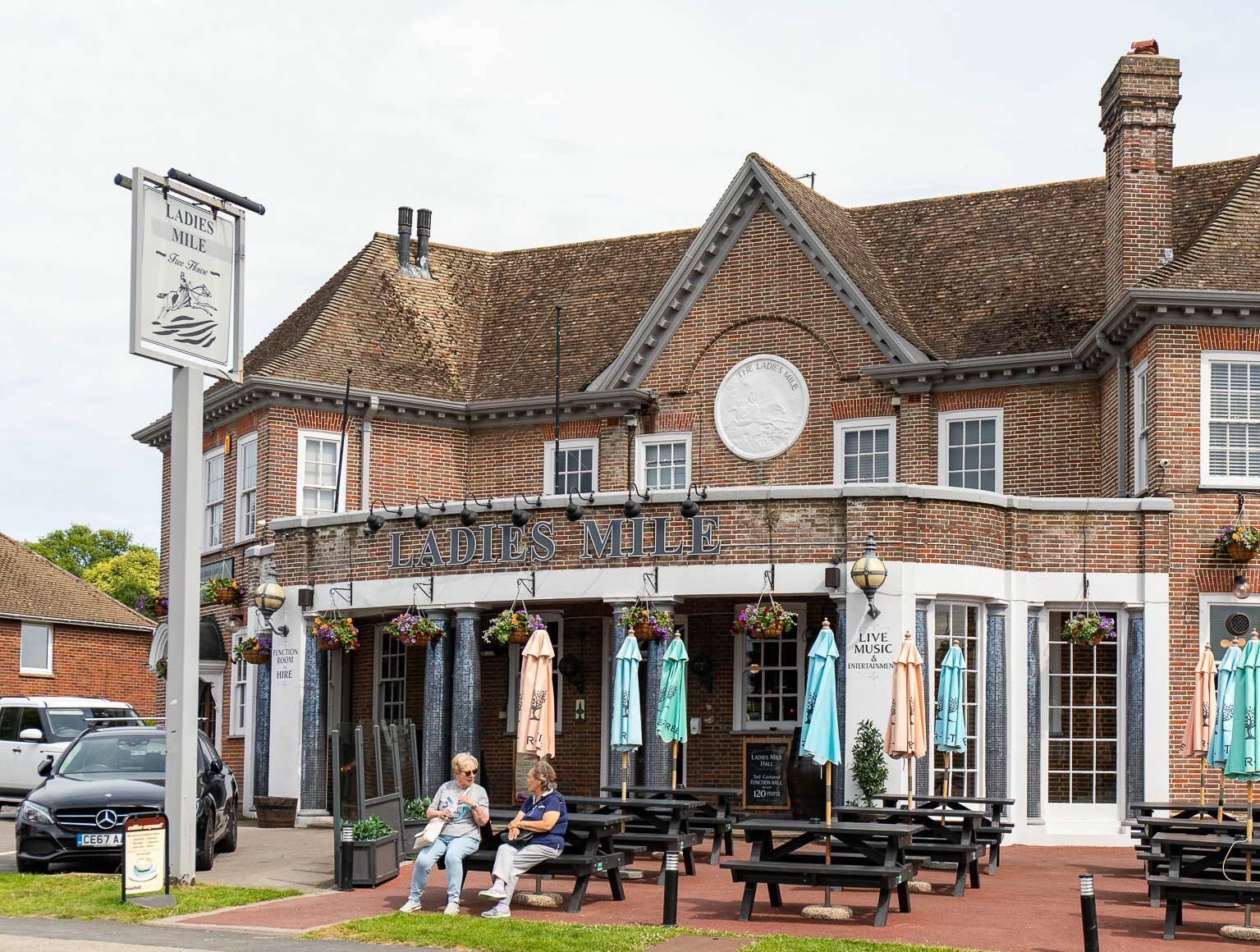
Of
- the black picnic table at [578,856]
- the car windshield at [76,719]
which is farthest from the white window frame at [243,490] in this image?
the black picnic table at [578,856]

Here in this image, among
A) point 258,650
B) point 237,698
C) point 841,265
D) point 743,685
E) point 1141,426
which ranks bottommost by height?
point 237,698

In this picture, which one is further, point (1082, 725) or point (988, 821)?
point (1082, 725)

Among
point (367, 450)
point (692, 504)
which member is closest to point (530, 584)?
point (692, 504)

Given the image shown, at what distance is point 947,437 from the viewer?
27.0 meters

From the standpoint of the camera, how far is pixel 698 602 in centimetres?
2583

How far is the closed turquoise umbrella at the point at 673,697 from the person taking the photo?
21062 mm

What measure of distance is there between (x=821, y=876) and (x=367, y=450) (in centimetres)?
1704

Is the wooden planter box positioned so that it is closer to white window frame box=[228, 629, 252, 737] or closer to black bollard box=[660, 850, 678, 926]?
black bollard box=[660, 850, 678, 926]

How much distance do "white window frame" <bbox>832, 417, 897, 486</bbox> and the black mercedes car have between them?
11208 millimetres

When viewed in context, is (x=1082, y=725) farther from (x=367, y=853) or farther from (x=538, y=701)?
(x=367, y=853)

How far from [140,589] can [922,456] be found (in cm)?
6229

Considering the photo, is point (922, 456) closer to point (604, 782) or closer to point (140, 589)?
point (604, 782)

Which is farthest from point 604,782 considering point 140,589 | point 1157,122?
point 140,589

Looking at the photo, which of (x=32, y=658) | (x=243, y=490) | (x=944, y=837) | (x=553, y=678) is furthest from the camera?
(x=32, y=658)
